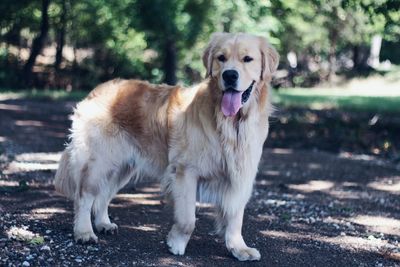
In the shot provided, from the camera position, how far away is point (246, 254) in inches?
215

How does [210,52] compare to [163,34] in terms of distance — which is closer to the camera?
[210,52]

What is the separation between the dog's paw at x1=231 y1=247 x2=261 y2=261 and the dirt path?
7cm

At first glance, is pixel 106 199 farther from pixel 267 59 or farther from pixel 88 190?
pixel 267 59

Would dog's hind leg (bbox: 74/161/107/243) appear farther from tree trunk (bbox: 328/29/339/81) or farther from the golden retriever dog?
tree trunk (bbox: 328/29/339/81)

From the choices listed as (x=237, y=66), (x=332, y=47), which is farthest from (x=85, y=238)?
(x=332, y=47)

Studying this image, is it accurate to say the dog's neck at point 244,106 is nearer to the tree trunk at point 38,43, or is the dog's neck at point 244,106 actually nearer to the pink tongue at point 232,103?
the pink tongue at point 232,103

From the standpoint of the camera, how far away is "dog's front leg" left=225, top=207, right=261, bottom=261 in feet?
18.0

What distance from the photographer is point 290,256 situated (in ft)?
18.8

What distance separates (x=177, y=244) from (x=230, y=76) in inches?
63.6

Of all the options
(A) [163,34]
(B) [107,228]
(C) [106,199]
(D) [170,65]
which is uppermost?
(A) [163,34]

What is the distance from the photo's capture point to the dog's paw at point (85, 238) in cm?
563

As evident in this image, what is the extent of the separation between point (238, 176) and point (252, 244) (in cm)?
97

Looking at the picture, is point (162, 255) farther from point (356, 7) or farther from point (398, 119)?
point (398, 119)

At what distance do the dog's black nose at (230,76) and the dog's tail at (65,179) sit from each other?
2.00 metres
